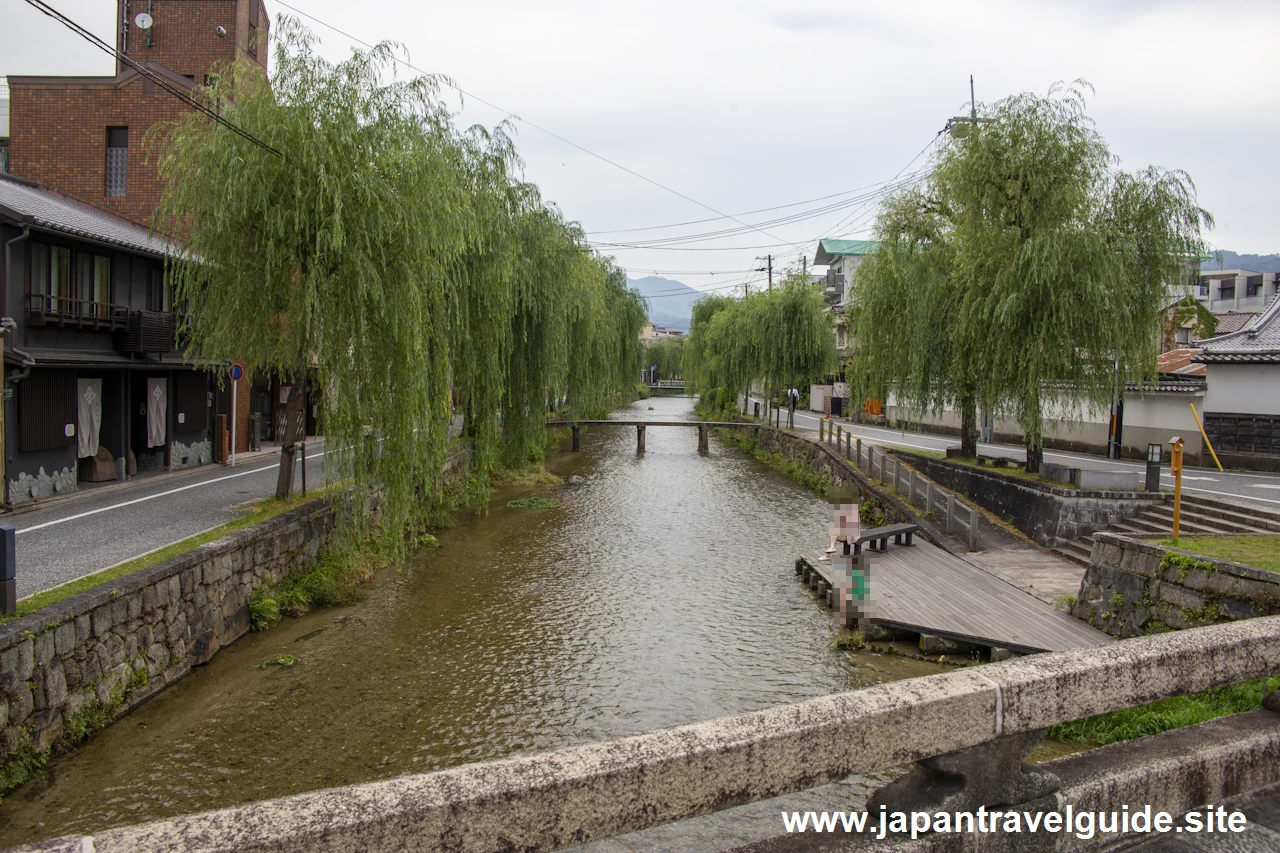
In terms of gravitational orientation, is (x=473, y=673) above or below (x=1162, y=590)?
below

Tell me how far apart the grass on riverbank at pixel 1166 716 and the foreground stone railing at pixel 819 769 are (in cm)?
442

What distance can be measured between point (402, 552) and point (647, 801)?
459 inches

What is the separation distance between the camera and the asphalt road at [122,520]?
9312 millimetres

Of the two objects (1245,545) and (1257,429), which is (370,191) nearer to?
(1245,545)

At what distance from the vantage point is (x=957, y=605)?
10953 millimetres

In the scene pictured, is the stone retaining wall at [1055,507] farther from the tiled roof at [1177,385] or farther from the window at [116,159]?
the window at [116,159]

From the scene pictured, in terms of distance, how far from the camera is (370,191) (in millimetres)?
10844

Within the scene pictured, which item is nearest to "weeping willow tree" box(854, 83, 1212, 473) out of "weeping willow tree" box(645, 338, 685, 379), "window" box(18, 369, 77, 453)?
"window" box(18, 369, 77, 453)

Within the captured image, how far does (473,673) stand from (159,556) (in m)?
4.04

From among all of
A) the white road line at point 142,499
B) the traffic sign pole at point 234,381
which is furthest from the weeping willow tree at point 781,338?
the white road line at point 142,499

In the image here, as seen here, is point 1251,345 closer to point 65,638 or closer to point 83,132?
point 65,638

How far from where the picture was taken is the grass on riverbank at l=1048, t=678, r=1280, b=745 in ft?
22.9

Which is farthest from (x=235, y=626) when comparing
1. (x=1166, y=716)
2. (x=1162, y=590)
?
(x=1162, y=590)

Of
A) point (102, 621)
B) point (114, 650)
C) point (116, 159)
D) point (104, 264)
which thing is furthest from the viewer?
point (116, 159)
